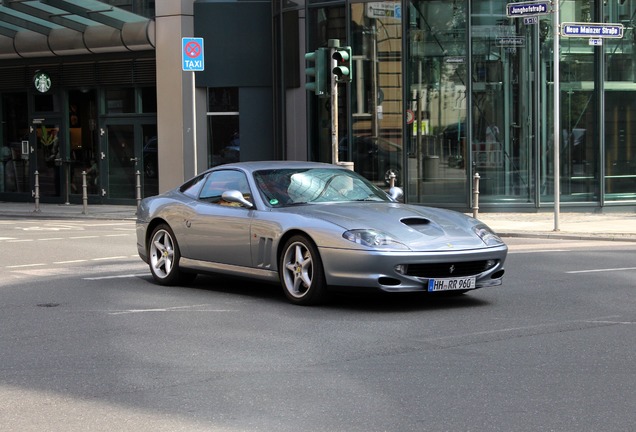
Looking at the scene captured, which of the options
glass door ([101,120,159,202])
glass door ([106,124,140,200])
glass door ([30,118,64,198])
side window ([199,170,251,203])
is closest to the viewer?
side window ([199,170,251,203])

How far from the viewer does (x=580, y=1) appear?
2455 cm

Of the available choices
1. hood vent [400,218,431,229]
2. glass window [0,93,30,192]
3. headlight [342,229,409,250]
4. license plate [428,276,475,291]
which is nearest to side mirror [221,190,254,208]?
headlight [342,229,409,250]

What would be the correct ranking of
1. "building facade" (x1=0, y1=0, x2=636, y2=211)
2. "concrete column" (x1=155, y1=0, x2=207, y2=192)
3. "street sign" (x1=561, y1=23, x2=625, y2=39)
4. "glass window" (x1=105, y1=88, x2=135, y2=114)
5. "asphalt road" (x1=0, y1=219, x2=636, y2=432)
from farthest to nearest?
"glass window" (x1=105, y1=88, x2=135, y2=114)
"concrete column" (x1=155, y1=0, x2=207, y2=192)
"building facade" (x1=0, y1=0, x2=636, y2=211)
"street sign" (x1=561, y1=23, x2=625, y2=39)
"asphalt road" (x1=0, y1=219, x2=636, y2=432)

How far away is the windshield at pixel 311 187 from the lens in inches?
453

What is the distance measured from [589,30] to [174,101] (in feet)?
39.5

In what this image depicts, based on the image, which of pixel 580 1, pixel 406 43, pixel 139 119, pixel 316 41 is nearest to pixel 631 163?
pixel 580 1

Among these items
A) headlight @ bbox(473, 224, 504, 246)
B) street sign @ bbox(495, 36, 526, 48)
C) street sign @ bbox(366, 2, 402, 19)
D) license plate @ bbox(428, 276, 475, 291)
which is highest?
street sign @ bbox(366, 2, 402, 19)

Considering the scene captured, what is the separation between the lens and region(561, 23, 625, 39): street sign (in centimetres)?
1986

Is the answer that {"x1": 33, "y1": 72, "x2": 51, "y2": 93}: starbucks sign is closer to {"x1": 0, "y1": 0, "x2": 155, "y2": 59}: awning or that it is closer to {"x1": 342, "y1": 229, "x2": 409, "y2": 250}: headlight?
{"x1": 0, "y1": 0, "x2": 155, "y2": 59}: awning

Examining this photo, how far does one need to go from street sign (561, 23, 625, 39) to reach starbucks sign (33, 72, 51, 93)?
1623 centimetres

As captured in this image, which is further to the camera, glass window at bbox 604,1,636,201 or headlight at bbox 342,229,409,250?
glass window at bbox 604,1,636,201

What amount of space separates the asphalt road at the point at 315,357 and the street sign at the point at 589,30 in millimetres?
7591

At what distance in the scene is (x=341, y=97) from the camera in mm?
26109

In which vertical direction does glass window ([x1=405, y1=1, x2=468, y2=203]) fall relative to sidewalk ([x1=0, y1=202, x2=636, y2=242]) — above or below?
above
